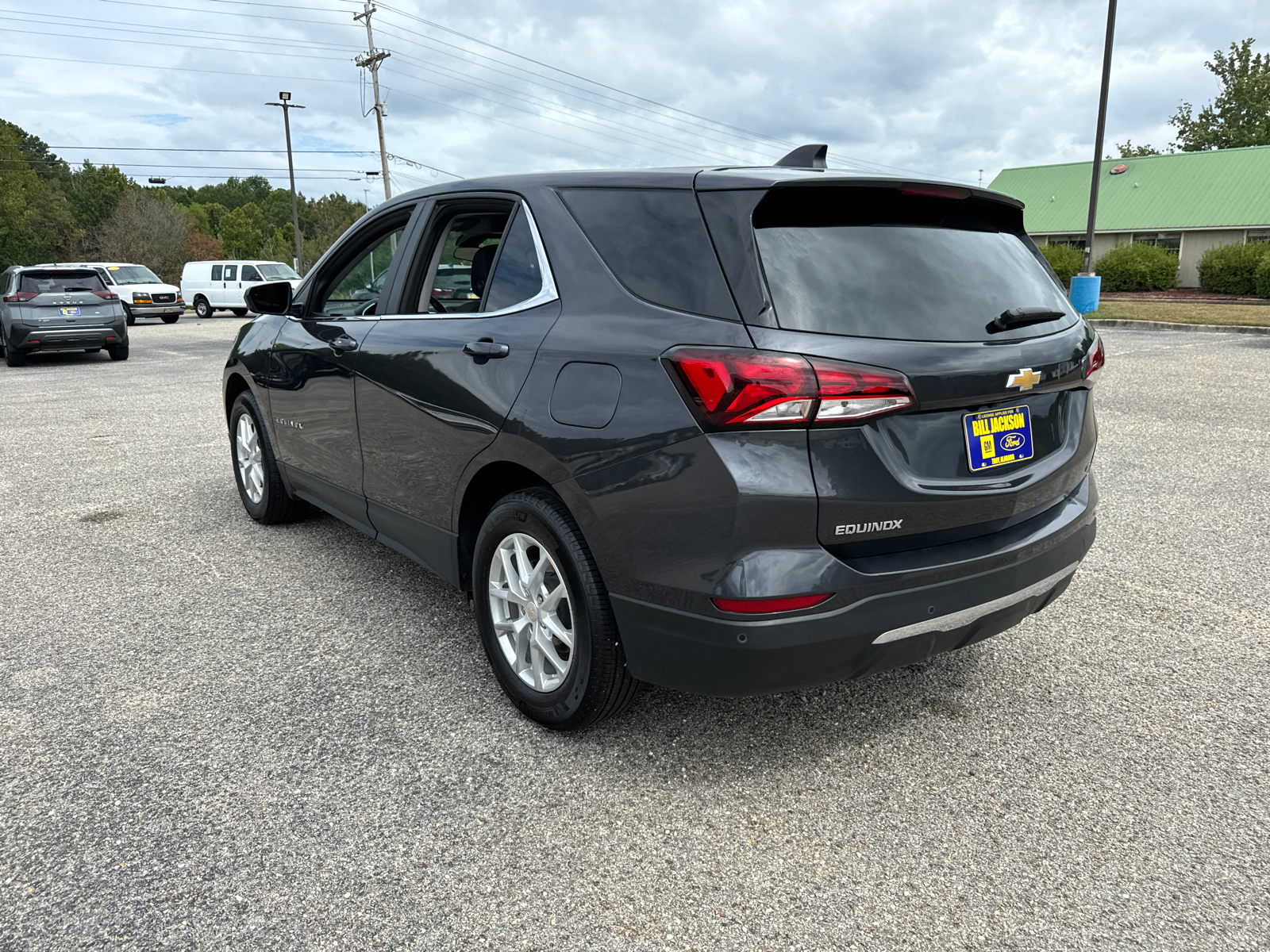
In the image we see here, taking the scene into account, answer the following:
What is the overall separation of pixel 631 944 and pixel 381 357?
238cm

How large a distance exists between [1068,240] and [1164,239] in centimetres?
435

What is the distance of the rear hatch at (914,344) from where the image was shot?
2332mm

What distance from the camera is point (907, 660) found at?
100.0 inches

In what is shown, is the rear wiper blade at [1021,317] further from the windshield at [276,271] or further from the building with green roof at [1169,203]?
the building with green roof at [1169,203]

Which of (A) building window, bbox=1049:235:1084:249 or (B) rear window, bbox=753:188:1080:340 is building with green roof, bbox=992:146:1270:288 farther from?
(B) rear window, bbox=753:188:1080:340

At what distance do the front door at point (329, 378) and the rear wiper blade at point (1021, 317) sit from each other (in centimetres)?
237

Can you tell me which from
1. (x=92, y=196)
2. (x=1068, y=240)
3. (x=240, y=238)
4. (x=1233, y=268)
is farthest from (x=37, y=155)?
(x=1233, y=268)

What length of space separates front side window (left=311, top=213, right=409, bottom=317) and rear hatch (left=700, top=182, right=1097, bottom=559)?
1.89m

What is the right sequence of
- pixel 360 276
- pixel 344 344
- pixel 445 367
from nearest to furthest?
pixel 445 367 < pixel 344 344 < pixel 360 276

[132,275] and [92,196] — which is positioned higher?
[92,196]

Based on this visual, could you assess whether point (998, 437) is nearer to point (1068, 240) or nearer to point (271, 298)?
point (271, 298)

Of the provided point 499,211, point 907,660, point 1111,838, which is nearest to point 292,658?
point 499,211

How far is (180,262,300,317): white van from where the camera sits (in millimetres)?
31609

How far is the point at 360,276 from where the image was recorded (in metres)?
4.24
